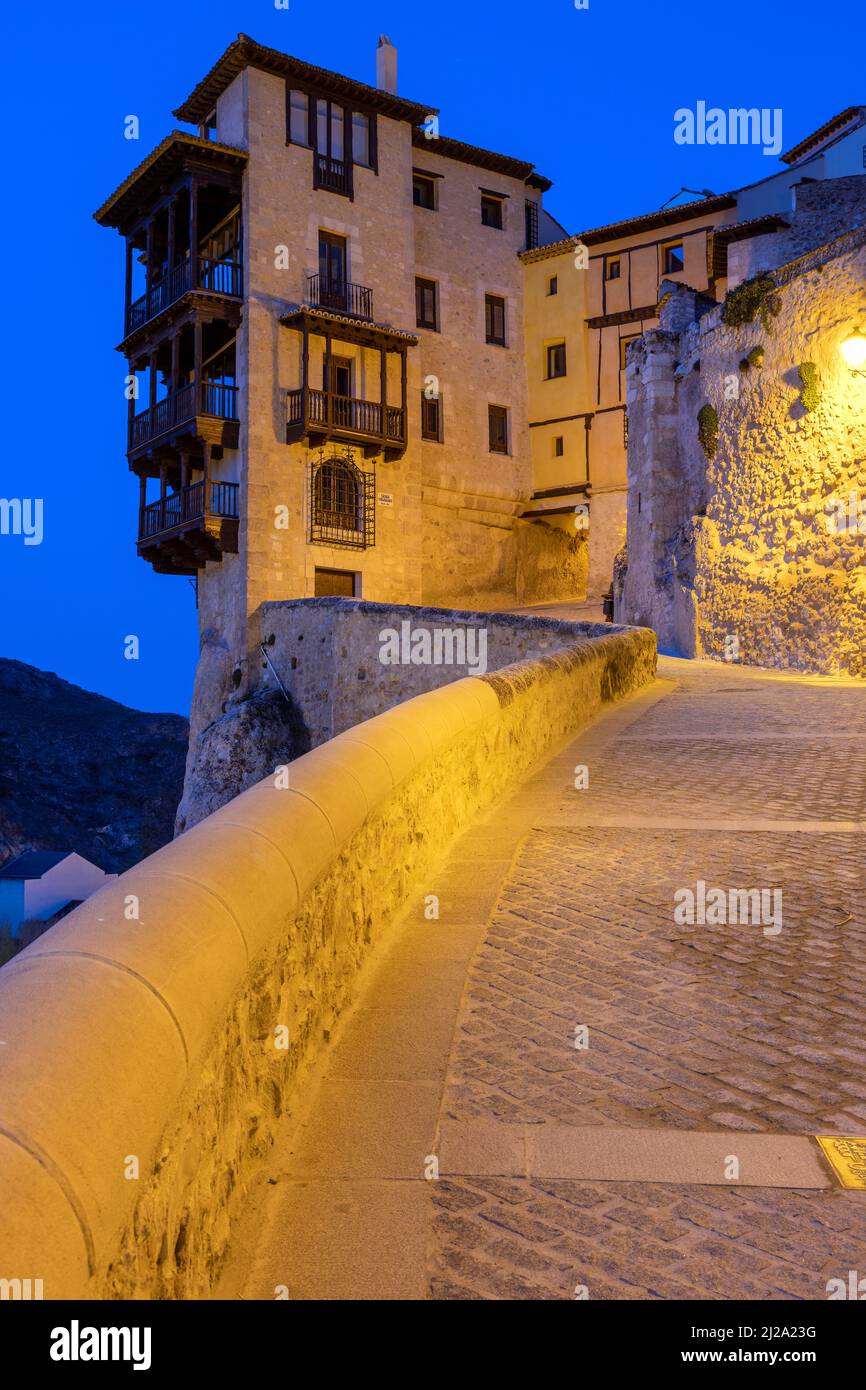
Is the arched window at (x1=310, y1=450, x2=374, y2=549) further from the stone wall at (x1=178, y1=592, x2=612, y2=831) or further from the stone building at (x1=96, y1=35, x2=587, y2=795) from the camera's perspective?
the stone wall at (x1=178, y1=592, x2=612, y2=831)

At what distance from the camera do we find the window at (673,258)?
3300cm

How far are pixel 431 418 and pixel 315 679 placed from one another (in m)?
12.2

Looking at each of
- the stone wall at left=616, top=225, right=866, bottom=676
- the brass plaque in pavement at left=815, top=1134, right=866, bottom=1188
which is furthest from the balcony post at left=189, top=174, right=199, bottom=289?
the brass plaque in pavement at left=815, top=1134, right=866, bottom=1188

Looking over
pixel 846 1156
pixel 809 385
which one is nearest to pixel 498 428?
pixel 809 385

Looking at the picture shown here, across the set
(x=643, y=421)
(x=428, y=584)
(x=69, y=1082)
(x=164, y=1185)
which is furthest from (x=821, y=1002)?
(x=428, y=584)

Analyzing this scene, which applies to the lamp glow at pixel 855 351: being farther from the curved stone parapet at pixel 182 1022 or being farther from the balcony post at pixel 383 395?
the curved stone parapet at pixel 182 1022

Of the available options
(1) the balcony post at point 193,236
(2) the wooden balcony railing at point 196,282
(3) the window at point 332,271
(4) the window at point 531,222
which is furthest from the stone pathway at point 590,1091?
(4) the window at point 531,222

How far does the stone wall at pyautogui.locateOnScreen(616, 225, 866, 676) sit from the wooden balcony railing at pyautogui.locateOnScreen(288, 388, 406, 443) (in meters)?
7.29

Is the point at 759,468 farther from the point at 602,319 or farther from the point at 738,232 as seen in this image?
the point at 602,319

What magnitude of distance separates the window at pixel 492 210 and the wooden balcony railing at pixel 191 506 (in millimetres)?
13841

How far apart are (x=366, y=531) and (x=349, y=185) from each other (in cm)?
919

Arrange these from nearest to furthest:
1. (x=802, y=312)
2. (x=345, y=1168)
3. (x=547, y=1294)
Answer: (x=547, y=1294), (x=345, y=1168), (x=802, y=312)

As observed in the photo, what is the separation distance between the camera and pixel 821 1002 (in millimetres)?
4594
